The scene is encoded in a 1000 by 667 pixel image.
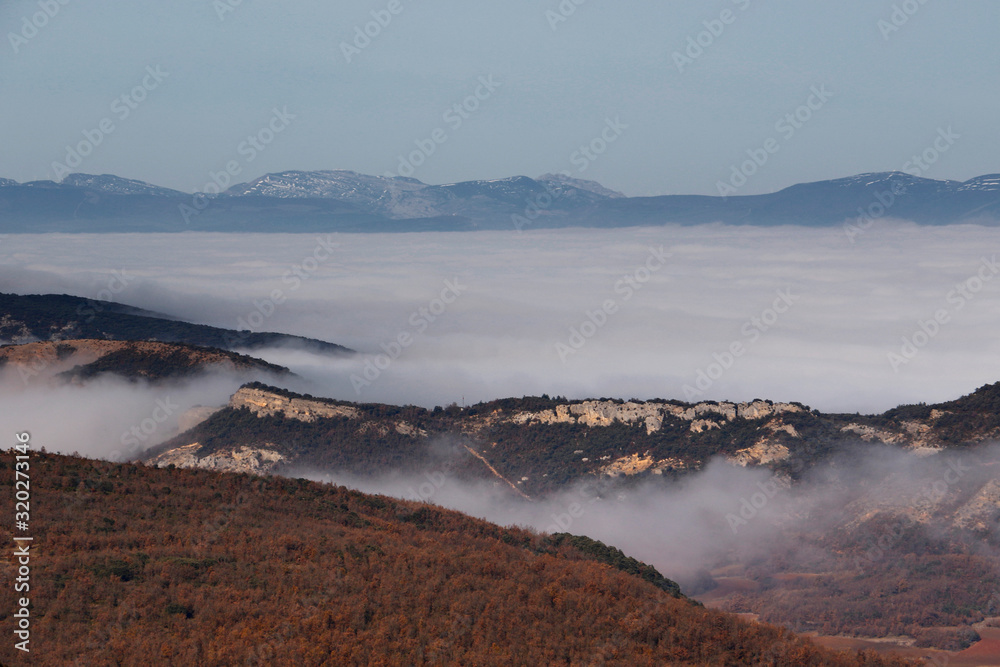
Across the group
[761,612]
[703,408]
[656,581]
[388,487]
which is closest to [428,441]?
[388,487]

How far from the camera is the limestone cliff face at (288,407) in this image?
340 ft

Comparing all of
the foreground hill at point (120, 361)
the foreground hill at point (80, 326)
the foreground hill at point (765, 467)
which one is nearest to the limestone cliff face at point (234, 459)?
the foreground hill at point (765, 467)

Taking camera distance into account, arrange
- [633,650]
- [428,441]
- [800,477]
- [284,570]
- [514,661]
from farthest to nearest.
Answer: [428,441], [800,477], [284,570], [633,650], [514,661]

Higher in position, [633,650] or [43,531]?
[43,531]

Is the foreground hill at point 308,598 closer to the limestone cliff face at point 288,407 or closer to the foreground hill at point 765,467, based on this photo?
the foreground hill at point 765,467

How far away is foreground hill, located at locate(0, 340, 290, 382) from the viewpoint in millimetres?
124125

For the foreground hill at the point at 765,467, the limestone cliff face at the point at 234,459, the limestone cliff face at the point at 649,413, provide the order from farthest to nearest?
the limestone cliff face at the point at 649,413 < the limestone cliff face at the point at 234,459 < the foreground hill at the point at 765,467

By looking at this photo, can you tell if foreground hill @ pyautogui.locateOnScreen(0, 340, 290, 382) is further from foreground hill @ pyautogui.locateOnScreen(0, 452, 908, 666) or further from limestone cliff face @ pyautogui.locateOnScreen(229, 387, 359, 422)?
foreground hill @ pyautogui.locateOnScreen(0, 452, 908, 666)

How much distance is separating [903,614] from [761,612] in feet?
27.6

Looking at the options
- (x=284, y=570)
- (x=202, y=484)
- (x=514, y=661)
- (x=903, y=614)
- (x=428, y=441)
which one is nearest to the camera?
(x=514, y=661)

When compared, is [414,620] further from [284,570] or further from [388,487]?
[388,487]

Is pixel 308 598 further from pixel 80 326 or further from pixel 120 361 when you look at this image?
pixel 80 326

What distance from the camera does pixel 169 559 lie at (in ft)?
82.9

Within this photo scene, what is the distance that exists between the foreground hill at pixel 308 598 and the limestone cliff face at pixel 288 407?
231 ft
